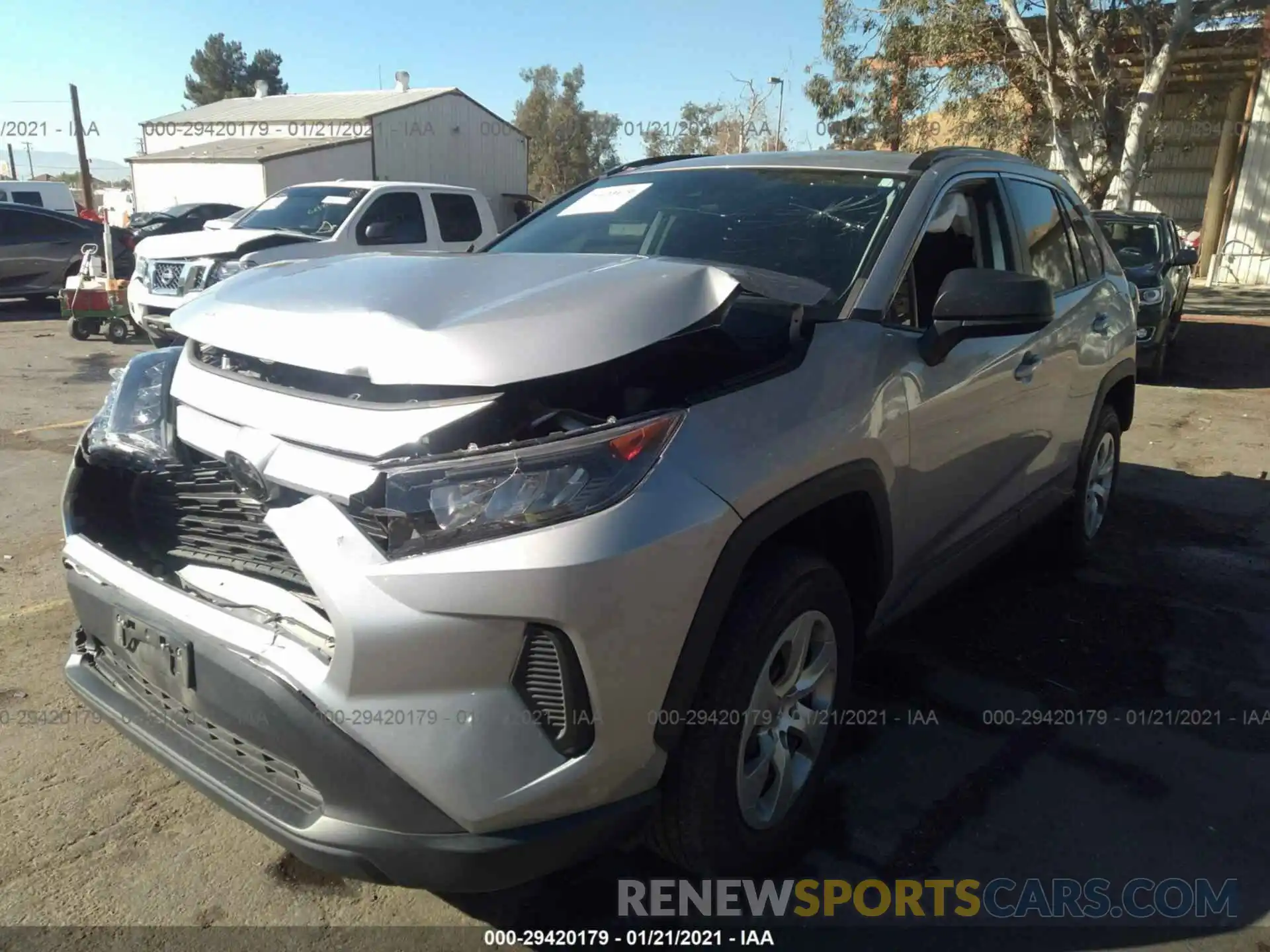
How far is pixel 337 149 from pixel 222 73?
175ft

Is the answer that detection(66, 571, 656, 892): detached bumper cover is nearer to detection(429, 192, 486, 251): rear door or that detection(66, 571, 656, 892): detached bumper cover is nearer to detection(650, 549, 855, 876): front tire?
detection(650, 549, 855, 876): front tire

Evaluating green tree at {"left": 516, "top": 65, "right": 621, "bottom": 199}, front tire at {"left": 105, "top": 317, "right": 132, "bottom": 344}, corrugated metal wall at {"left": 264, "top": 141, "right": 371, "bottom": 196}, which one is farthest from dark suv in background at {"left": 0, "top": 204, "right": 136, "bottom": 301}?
green tree at {"left": 516, "top": 65, "right": 621, "bottom": 199}

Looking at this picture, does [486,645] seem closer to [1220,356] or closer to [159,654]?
[159,654]

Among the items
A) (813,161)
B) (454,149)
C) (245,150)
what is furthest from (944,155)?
(454,149)

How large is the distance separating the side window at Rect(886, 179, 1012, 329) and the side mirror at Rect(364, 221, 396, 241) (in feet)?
25.6

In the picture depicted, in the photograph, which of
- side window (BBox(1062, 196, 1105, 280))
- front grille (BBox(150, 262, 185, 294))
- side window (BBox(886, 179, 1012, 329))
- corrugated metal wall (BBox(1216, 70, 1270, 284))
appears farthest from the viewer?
corrugated metal wall (BBox(1216, 70, 1270, 284))

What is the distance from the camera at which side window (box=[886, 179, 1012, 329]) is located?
9.95ft

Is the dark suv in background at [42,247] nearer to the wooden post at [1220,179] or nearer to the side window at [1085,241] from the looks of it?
the side window at [1085,241]

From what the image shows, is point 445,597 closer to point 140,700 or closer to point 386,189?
point 140,700

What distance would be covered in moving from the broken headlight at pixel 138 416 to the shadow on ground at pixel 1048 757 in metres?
1.36

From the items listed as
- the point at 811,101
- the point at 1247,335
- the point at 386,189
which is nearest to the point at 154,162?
the point at 811,101

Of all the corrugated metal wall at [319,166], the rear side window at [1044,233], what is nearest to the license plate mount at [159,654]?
the rear side window at [1044,233]

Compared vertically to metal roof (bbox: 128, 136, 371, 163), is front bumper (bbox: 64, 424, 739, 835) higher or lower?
lower

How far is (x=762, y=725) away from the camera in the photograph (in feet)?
7.70
